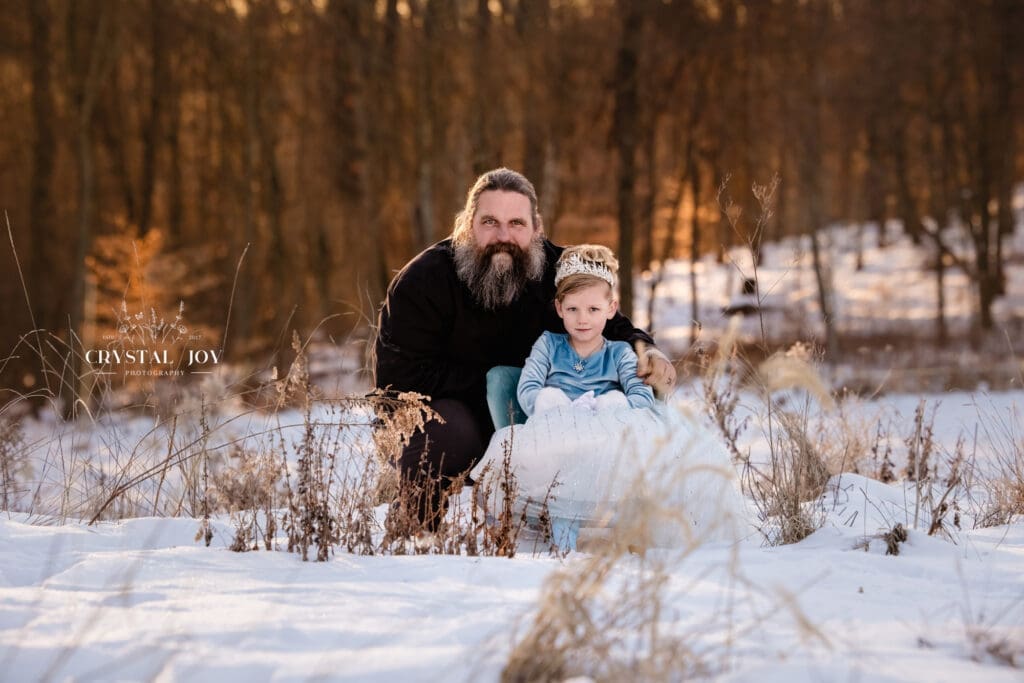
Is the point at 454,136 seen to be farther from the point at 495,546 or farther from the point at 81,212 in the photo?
the point at 495,546

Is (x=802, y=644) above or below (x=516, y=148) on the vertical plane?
below

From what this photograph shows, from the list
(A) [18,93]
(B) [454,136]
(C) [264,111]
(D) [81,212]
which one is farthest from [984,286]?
(A) [18,93]

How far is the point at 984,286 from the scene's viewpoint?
18922 mm

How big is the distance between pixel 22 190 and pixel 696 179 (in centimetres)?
1528

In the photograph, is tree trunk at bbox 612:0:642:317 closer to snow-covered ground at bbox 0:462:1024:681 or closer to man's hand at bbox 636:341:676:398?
man's hand at bbox 636:341:676:398

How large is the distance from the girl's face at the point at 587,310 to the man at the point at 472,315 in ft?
1.62

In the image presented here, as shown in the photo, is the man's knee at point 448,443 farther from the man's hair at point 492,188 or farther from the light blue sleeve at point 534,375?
the man's hair at point 492,188

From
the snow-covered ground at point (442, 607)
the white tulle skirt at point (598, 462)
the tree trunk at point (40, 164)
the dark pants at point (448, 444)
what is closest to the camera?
the snow-covered ground at point (442, 607)

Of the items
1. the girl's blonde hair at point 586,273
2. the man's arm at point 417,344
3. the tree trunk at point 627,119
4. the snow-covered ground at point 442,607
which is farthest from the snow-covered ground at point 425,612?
the tree trunk at point 627,119

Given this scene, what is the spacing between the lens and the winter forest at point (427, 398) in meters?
2.48

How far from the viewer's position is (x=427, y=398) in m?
3.85

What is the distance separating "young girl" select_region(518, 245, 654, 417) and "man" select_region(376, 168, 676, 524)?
0.41 metres

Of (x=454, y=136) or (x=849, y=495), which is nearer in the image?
(x=849, y=495)

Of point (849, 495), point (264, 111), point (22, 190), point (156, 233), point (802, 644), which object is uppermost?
point (264, 111)
